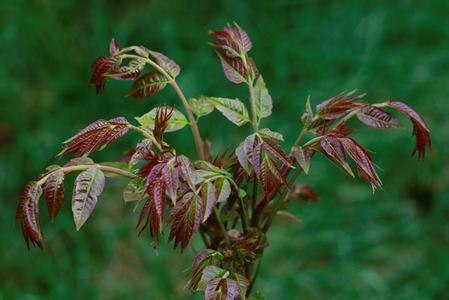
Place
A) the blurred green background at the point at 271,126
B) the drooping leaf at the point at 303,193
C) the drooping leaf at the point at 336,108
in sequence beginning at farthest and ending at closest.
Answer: the blurred green background at the point at 271,126 < the drooping leaf at the point at 303,193 < the drooping leaf at the point at 336,108

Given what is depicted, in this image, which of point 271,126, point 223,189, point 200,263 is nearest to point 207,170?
point 223,189

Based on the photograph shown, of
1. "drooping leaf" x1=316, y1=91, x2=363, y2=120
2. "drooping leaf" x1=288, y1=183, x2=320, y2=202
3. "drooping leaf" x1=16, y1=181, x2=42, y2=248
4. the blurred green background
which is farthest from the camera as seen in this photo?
the blurred green background

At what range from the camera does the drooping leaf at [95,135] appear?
102 centimetres

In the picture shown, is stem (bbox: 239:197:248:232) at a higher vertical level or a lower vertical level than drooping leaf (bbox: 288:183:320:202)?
higher

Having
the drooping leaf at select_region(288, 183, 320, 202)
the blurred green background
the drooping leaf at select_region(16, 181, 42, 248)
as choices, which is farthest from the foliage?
the blurred green background

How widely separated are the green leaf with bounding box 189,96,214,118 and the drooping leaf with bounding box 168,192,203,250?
206mm

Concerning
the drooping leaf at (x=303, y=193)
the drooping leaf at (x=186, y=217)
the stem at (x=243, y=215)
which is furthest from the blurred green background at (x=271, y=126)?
→ the drooping leaf at (x=186, y=217)

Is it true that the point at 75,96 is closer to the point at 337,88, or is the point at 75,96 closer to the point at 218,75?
the point at 218,75

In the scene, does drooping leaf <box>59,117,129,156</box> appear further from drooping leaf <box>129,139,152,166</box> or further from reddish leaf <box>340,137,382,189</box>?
reddish leaf <box>340,137,382,189</box>

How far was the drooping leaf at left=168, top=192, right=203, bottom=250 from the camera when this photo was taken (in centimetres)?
97

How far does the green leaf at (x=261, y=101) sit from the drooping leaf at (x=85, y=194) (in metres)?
0.28

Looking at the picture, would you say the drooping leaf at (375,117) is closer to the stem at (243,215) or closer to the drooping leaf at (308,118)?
the drooping leaf at (308,118)

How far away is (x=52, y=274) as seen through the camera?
221cm

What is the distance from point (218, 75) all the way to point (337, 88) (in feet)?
1.45
